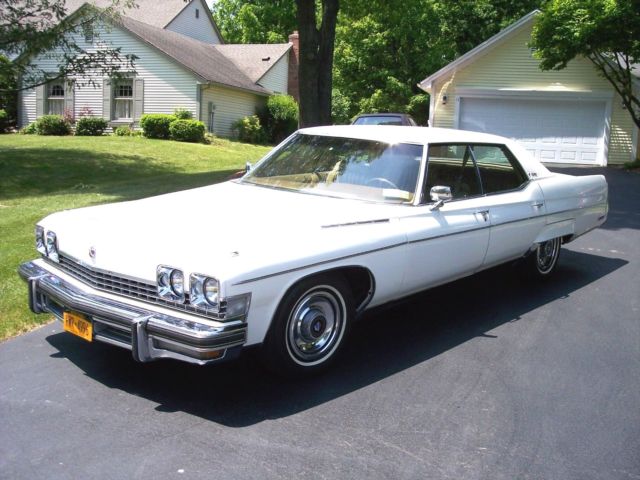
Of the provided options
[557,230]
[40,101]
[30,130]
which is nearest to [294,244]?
[557,230]

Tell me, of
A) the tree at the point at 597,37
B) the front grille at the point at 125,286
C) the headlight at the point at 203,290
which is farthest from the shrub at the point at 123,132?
the headlight at the point at 203,290

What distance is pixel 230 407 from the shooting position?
3920 mm

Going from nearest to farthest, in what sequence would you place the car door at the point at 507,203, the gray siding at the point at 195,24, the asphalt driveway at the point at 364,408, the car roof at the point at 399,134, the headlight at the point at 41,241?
the asphalt driveway at the point at 364,408
the headlight at the point at 41,241
the car roof at the point at 399,134
the car door at the point at 507,203
the gray siding at the point at 195,24

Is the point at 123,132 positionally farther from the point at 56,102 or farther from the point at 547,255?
the point at 547,255

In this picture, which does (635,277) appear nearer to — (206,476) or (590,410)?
(590,410)

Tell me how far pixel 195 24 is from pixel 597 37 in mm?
21890

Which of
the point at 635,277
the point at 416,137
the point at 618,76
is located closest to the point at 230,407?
the point at 416,137

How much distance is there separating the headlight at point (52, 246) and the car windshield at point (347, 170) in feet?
5.72

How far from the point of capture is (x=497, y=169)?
6.16 metres

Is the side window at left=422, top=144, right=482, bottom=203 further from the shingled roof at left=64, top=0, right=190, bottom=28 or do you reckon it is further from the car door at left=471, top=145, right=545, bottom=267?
the shingled roof at left=64, top=0, right=190, bottom=28

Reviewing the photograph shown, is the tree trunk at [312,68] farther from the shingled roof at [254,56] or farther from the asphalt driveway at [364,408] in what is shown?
the shingled roof at [254,56]

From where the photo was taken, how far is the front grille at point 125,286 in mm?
3688

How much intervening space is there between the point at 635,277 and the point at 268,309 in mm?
5073

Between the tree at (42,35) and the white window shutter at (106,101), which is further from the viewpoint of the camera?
the white window shutter at (106,101)
